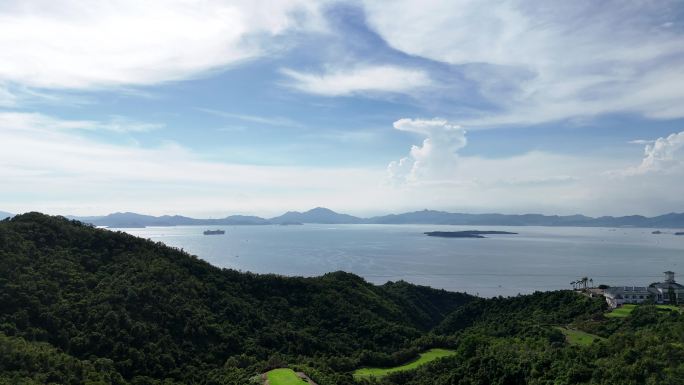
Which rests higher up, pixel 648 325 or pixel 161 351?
pixel 648 325

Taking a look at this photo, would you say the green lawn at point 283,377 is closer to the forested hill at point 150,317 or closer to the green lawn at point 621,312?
the forested hill at point 150,317

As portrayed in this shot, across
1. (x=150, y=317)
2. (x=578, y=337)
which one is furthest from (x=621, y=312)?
(x=150, y=317)

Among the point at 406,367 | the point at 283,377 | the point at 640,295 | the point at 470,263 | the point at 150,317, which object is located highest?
the point at 150,317

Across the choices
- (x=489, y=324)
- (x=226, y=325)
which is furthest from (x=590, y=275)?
(x=226, y=325)

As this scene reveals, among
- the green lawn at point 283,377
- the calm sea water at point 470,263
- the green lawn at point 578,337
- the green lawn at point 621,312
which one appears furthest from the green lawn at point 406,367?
the calm sea water at point 470,263

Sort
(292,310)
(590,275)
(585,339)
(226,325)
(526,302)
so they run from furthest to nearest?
(590,275) < (526,302) < (292,310) < (226,325) < (585,339)

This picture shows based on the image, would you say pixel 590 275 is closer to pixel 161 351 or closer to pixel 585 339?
pixel 585 339

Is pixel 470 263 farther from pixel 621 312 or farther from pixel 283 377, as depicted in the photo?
pixel 283 377
